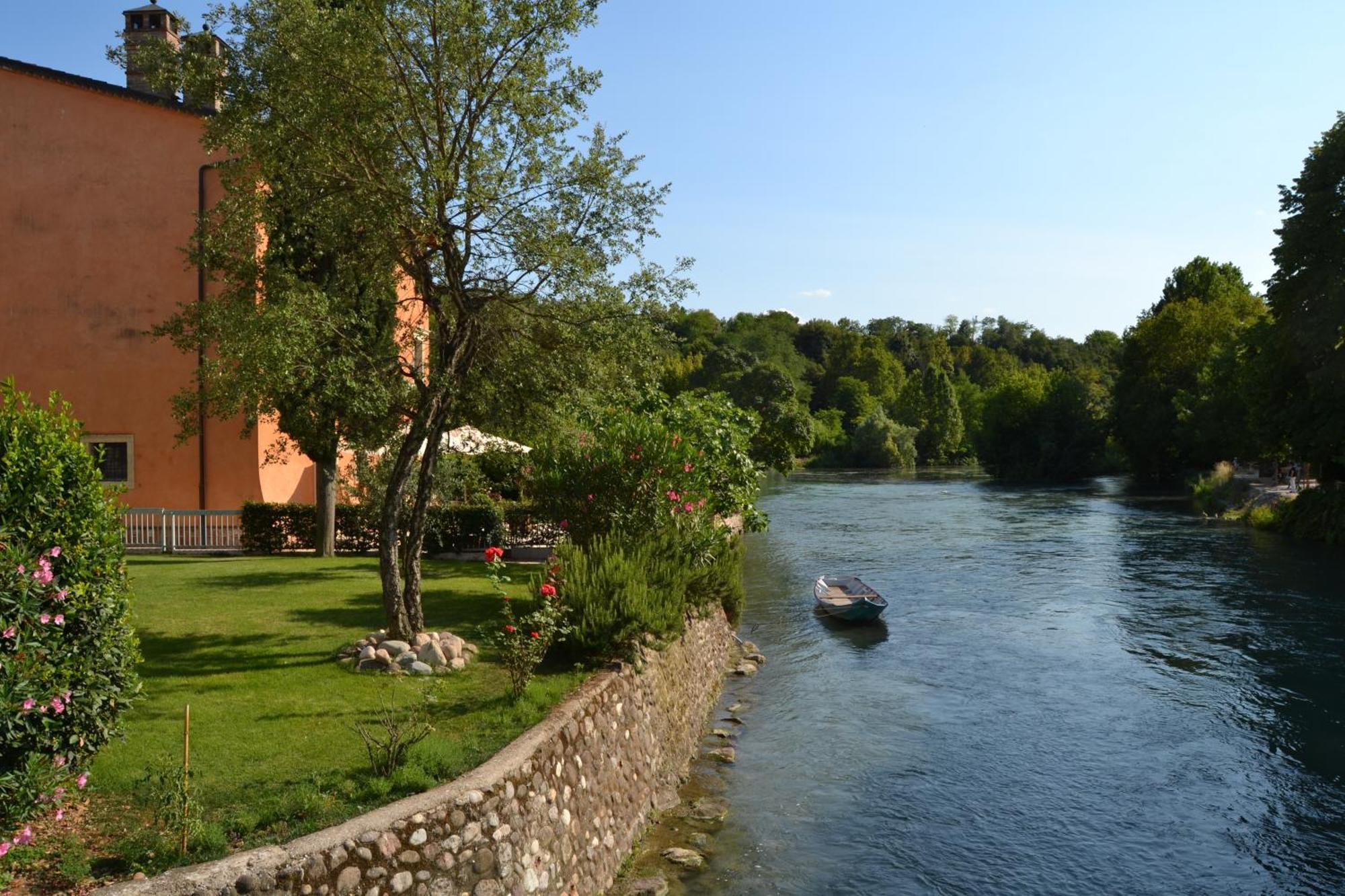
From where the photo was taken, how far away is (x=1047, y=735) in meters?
15.8

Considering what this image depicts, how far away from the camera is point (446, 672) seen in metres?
12.2

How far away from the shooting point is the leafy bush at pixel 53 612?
659 cm

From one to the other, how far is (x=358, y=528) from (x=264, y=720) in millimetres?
14369

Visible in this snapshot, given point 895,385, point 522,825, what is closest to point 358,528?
point 522,825

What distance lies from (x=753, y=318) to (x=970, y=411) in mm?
50841

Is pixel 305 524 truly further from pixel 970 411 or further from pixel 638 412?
pixel 970 411

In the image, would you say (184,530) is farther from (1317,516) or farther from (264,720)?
(1317,516)

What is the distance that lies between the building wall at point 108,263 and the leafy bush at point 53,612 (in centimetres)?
1844

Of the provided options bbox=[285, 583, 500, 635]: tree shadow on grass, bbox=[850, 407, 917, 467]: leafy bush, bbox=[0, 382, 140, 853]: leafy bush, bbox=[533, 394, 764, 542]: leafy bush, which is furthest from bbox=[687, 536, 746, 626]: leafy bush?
bbox=[850, 407, 917, 467]: leafy bush

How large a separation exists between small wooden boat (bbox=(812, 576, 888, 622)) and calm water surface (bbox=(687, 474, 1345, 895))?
0.50 metres

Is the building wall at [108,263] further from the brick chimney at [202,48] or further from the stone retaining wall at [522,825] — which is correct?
the stone retaining wall at [522,825]

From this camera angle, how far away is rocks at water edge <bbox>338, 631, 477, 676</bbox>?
12.2 metres

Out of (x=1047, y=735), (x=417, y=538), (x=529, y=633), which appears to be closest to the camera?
(x=529, y=633)

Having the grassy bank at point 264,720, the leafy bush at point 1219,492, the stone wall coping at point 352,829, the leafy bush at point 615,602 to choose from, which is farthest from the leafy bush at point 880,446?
the stone wall coping at point 352,829
